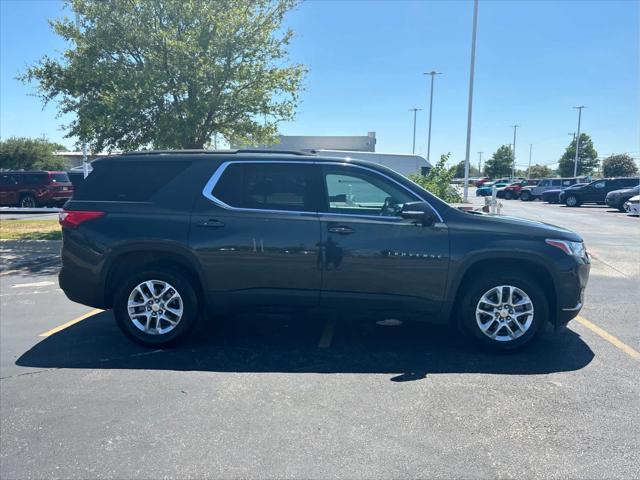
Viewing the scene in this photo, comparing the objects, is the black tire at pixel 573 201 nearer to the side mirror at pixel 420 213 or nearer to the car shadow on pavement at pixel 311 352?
the car shadow on pavement at pixel 311 352

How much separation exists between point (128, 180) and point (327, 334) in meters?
2.59

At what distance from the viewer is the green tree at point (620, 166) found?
210 feet

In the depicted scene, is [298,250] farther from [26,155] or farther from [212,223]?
[26,155]

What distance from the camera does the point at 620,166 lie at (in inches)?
2539

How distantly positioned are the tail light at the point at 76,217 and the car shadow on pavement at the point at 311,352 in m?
1.22

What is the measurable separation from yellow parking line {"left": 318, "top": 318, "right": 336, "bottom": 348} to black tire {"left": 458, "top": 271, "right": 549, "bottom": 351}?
4.45 feet

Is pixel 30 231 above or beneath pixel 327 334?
above

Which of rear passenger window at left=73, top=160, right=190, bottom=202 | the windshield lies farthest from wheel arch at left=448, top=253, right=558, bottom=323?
the windshield

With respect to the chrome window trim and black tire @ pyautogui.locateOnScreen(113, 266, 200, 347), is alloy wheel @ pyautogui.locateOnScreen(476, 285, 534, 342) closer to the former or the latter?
the chrome window trim

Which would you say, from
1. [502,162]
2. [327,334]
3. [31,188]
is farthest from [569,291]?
[502,162]

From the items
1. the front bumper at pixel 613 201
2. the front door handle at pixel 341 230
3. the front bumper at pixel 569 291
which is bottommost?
the front bumper at pixel 569 291

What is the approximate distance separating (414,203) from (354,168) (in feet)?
2.32

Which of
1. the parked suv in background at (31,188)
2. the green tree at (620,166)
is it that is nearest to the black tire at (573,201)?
the parked suv in background at (31,188)

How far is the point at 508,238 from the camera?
455 centimetres
